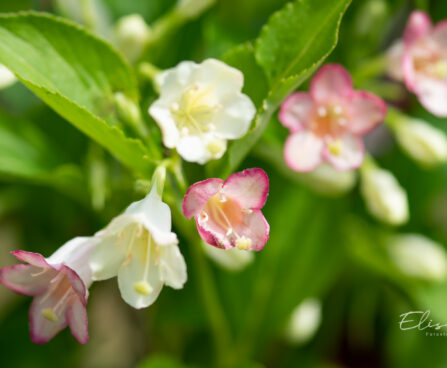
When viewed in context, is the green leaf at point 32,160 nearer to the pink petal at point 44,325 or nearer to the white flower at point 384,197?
the pink petal at point 44,325

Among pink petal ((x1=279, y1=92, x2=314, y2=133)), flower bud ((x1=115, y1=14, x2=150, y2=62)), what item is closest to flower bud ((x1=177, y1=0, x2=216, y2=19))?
flower bud ((x1=115, y1=14, x2=150, y2=62))

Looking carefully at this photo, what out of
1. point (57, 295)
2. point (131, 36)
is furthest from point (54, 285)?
point (131, 36)

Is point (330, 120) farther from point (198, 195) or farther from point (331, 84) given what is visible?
point (198, 195)

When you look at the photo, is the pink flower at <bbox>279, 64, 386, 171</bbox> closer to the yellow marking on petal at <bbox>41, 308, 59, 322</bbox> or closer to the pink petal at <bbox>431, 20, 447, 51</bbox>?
the pink petal at <bbox>431, 20, 447, 51</bbox>

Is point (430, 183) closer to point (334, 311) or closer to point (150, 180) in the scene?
point (334, 311)

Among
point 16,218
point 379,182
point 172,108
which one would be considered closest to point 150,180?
point 172,108
